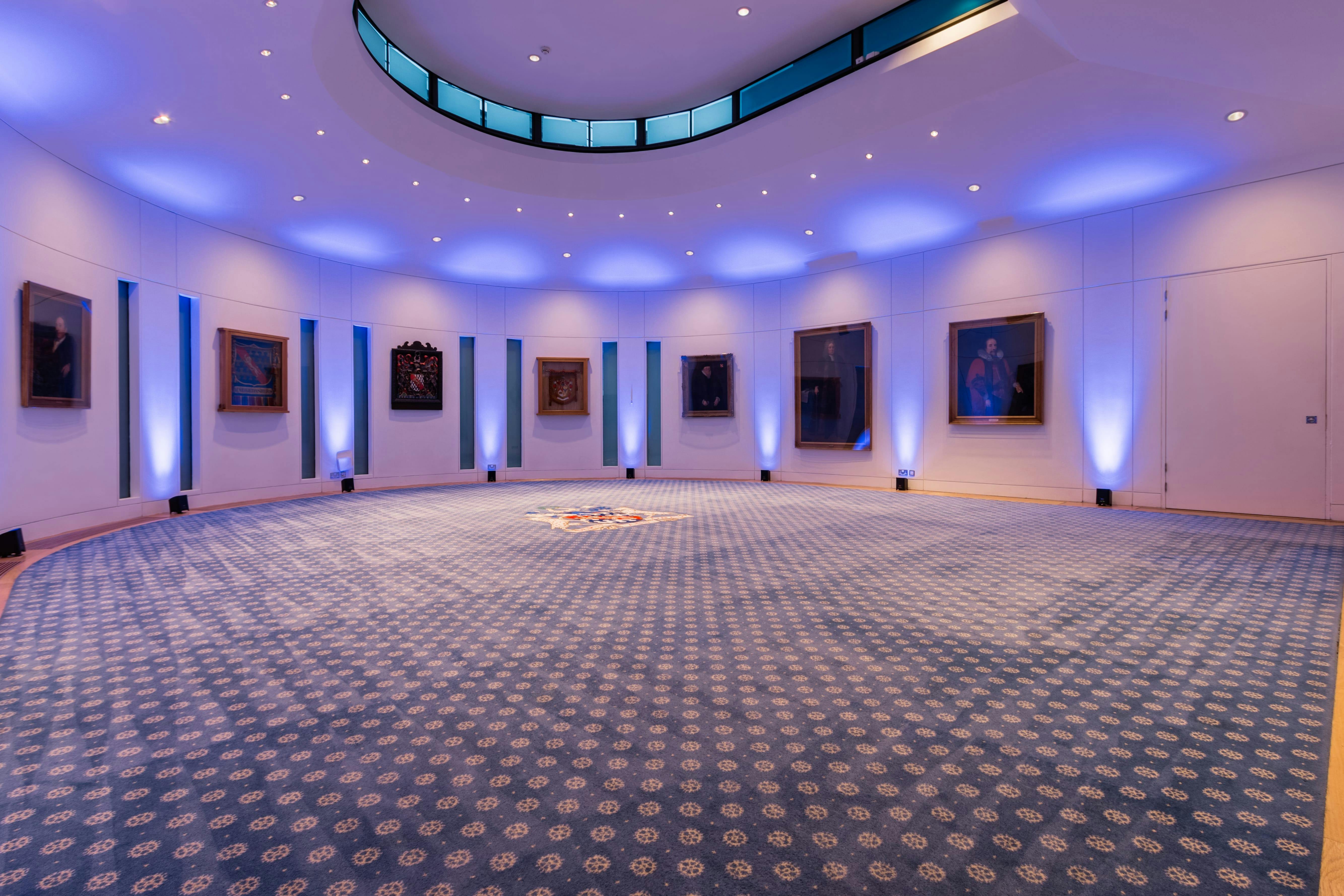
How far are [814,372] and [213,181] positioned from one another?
10149 mm

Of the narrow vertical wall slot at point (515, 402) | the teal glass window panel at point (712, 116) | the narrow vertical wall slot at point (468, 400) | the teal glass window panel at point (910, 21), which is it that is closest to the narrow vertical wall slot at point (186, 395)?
the narrow vertical wall slot at point (468, 400)

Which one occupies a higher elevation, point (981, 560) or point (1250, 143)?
point (1250, 143)

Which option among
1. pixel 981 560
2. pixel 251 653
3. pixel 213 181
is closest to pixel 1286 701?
pixel 981 560

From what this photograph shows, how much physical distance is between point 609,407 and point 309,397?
6042 millimetres

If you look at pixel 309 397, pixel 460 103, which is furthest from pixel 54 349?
pixel 460 103

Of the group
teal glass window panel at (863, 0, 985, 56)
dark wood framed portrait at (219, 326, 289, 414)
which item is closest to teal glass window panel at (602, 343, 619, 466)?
dark wood framed portrait at (219, 326, 289, 414)

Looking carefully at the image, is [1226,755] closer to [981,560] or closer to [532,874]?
[532,874]

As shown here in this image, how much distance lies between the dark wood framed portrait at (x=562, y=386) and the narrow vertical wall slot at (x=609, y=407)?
1.61 feet

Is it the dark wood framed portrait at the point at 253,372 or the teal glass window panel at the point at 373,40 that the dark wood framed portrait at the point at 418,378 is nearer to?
the dark wood framed portrait at the point at 253,372

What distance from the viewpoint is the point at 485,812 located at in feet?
5.78

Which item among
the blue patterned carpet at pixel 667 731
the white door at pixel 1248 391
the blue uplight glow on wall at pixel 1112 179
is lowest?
the blue patterned carpet at pixel 667 731

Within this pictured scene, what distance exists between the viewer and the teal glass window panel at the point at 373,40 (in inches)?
249

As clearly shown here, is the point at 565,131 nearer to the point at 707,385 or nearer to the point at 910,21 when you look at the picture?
the point at 910,21

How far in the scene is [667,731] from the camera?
2229 millimetres
